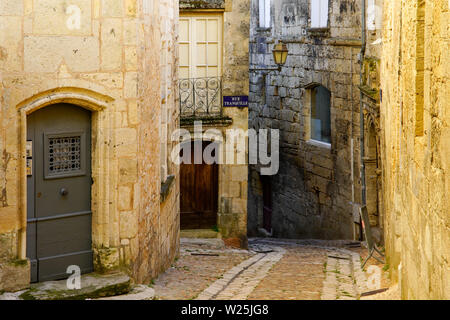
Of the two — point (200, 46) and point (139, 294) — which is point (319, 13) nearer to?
point (200, 46)

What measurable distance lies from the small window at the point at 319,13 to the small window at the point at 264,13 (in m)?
2.90

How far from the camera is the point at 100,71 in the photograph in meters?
7.40

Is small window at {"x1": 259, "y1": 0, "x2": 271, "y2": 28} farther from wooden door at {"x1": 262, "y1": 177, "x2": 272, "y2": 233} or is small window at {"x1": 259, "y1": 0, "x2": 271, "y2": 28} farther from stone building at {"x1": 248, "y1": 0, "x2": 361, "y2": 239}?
wooden door at {"x1": 262, "y1": 177, "x2": 272, "y2": 233}

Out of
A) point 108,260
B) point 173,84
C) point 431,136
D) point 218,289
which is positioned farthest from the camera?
point 173,84

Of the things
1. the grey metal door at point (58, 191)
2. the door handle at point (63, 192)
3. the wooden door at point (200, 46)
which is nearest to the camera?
the grey metal door at point (58, 191)

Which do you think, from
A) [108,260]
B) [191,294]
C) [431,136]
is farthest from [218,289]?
[431,136]

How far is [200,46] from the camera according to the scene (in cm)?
1592

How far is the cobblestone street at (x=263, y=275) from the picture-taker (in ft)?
28.2

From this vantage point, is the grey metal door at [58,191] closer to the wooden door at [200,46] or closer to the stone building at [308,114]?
the wooden door at [200,46]

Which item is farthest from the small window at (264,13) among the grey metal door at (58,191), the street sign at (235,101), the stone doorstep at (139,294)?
the stone doorstep at (139,294)

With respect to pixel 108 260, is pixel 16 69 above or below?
above

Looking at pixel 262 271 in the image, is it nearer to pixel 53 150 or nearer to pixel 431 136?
pixel 53 150

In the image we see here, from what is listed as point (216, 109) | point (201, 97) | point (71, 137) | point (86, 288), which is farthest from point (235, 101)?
point (86, 288)

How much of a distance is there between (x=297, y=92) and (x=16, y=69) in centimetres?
1382
